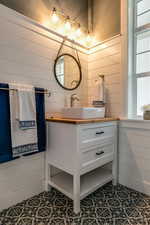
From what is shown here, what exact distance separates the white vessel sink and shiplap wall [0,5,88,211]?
0.82 ft

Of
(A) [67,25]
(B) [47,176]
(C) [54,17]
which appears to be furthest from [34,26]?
(B) [47,176]

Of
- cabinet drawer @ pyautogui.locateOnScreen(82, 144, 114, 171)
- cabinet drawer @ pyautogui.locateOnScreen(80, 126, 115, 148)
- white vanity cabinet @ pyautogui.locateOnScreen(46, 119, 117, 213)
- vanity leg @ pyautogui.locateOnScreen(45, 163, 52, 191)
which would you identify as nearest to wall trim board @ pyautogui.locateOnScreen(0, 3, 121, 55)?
white vanity cabinet @ pyautogui.locateOnScreen(46, 119, 117, 213)

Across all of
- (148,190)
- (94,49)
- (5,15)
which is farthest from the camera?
(94,49)

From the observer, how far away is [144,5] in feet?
5.93

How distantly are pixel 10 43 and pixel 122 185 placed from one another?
2142 mm

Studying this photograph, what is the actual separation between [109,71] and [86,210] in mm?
1731

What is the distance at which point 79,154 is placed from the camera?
1320 mm

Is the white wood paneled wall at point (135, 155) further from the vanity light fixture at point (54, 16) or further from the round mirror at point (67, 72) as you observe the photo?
the vanity light fixture at point (54, 16)

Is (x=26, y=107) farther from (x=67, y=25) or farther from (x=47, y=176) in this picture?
(x=67, y=25)

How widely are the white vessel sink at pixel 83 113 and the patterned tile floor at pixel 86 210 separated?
3.05 ft

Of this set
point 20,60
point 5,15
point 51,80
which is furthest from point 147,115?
point 5,15

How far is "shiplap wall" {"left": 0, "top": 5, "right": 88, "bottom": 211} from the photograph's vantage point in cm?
138

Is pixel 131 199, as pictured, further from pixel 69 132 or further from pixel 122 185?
pixel 69 132

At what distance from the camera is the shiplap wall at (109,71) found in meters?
1.90
